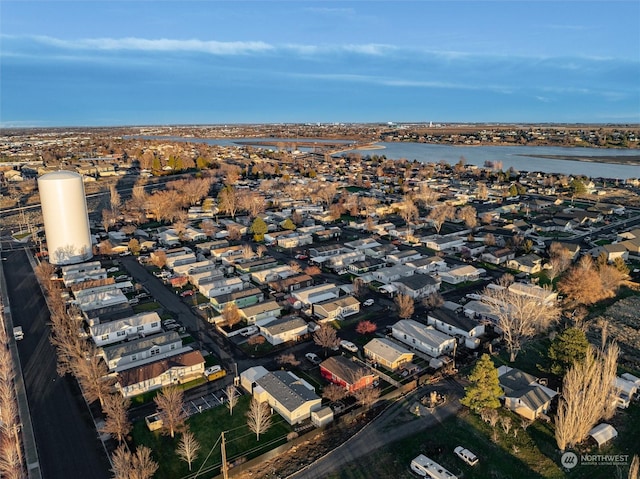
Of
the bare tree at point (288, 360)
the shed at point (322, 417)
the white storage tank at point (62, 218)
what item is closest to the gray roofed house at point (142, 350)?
the bare tree at point (288, 360)

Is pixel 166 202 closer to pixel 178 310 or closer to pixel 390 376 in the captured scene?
pixel 178 310

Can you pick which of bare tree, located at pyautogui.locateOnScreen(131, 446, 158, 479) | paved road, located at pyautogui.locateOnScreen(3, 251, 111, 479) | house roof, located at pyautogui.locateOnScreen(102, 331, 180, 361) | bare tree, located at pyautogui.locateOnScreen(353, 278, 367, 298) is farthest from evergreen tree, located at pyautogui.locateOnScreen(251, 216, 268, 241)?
bare tree, located at pyautogui.locateOnScreen(131, 446, 158, 479)

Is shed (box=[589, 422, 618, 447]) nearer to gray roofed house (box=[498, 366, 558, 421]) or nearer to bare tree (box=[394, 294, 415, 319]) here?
gray roofed house (box=[498, 366, 558, 421])

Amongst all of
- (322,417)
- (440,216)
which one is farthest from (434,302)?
(440,216)

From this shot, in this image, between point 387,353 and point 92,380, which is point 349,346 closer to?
point 387,353

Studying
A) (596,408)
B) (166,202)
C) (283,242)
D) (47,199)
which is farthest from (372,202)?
(596,408)
